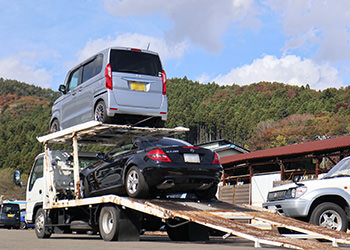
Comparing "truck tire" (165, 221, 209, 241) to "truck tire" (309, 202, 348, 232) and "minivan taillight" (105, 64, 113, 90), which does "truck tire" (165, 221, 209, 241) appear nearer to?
"truck tire" (309, 202, 348, 232)

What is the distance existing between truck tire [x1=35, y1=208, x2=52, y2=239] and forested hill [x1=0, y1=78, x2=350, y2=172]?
53.2 metres

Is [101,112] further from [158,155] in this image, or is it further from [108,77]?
[158,155]

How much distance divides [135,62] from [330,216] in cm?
555

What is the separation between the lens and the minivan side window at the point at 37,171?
1379 centimetres

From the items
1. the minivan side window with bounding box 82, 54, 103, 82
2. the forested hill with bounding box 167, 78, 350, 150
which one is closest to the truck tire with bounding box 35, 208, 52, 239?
the minivan side window with bounding box 82, 54, 103, 82

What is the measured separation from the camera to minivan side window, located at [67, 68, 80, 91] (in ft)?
44.2

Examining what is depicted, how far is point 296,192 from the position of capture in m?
11.0

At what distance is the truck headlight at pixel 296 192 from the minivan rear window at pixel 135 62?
415cm

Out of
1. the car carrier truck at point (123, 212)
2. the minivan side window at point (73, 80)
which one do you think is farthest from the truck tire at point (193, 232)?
the minivan side window at point (73, 80)

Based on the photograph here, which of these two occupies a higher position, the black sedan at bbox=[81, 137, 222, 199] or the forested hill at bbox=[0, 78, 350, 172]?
the forested hill at bbox=[0, 78, 350, 172]

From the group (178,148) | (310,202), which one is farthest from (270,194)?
(178,148)

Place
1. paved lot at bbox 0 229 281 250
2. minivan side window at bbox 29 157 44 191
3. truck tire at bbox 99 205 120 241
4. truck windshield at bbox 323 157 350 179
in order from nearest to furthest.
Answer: paved lot at bbox 0 229 281 250 → truck tire at bbox 99 205 120 241 → truck windshield at bbox 323 157 350 179 → minivan side window at bbox 29 157 44 191

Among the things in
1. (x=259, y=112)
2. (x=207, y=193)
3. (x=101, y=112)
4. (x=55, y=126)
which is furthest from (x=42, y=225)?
(x=259, y=112)

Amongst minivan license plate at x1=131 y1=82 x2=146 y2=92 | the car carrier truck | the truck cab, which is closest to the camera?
the car carrier truck
